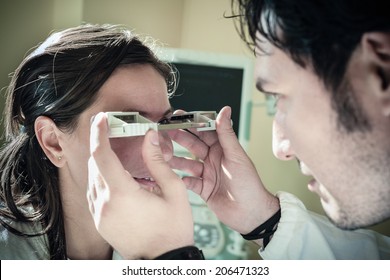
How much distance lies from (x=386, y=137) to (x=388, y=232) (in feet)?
2.44

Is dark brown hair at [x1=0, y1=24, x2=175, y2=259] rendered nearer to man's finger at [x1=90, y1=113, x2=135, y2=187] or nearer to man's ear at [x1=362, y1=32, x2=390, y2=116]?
man's finger at [x1=90, y1=113, x2=135, y2=187]

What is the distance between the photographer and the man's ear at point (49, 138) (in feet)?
2.62

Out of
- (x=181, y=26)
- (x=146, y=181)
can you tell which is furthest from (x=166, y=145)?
(x=181, y=26)

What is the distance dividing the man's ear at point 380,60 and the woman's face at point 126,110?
1.28 ft

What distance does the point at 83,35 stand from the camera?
2.76 feet

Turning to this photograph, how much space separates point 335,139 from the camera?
0.65m

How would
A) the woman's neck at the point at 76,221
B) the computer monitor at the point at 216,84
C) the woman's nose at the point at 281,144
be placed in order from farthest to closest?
the computer monitor at the point at 216,84
the woman's neck at the point at 76,221
the woman's nose at the point at 281,144

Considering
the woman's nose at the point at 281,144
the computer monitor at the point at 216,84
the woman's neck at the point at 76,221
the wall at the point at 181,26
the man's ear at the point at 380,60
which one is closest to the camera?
the man's ear at the point at 380,60

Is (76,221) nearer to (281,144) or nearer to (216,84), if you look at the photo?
(281,144)

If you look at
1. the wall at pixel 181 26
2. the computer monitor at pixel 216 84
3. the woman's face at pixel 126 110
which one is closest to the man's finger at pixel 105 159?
the woman's face at pixel 126 110

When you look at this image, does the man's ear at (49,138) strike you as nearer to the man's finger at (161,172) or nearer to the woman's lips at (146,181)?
the woman's lips at (146,181)

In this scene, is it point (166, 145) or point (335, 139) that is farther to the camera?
point (166, 145)

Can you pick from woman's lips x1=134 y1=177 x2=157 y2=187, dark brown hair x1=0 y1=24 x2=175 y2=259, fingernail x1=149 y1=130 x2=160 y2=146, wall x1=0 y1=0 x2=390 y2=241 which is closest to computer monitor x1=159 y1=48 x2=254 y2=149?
wall x1=0 y1=0 x2=390 y2=241

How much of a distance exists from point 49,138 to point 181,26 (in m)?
0.76
